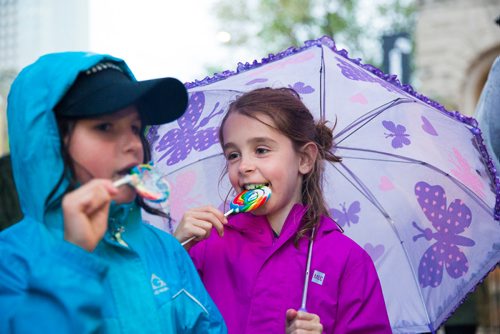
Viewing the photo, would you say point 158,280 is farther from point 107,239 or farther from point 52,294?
point 52,294

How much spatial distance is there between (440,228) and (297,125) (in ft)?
2.88

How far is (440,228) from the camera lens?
320 cm

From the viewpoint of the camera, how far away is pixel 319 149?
297 centimetres

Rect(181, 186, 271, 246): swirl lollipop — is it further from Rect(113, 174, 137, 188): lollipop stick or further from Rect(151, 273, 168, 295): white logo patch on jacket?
Rect(113, 174, 137, 188): lollipop stick

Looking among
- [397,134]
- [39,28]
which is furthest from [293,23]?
[39,28]

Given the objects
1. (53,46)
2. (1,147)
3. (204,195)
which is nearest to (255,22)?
(1,147)

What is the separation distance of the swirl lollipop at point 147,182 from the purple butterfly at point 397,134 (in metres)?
1.49

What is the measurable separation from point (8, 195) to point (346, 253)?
151 inches

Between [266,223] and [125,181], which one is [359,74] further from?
[125,181]

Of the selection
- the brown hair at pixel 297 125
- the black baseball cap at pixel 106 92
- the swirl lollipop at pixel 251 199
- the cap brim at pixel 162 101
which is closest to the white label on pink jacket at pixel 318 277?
the brown hair at pixel 297 125

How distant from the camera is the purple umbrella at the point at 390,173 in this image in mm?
3088

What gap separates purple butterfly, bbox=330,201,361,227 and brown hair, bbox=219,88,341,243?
0.29 meters

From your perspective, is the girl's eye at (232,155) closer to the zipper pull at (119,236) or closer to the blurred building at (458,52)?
the zipper pull at (119,236)

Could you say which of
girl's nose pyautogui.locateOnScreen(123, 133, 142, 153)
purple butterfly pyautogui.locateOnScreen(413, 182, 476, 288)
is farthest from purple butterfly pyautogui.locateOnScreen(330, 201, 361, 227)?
girl's nose pyautogui.locateOnScreen(123, 133, 142, 153)
